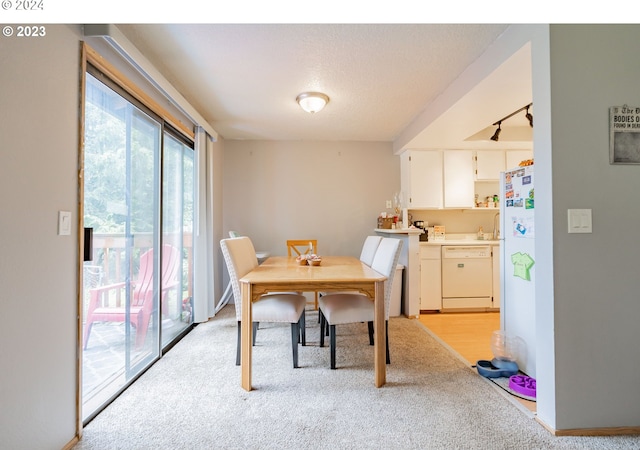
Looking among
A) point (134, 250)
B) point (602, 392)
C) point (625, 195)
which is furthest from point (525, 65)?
point (134, 250)

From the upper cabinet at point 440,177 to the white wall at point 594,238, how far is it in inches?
96.7

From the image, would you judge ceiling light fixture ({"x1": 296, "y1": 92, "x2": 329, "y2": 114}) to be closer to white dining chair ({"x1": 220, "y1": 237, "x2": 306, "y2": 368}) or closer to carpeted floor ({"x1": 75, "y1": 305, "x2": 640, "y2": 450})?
white dining chair ({"x1": 220, "y1": 237, "x2": 306, "y2": 368})

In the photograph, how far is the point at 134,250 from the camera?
215cm

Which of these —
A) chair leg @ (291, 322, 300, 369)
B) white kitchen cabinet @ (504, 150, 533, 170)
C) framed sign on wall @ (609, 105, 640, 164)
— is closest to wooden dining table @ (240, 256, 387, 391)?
chair leg @ (291, 322, 300, 369)

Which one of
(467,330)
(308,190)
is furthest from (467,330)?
(308,190)

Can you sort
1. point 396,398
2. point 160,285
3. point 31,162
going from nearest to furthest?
point 31,162 < point 396,398 < point 160,285

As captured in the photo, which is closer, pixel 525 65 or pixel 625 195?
pixel 625 195

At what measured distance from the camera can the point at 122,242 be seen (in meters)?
2.01

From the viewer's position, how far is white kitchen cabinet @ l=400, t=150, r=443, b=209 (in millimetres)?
3969

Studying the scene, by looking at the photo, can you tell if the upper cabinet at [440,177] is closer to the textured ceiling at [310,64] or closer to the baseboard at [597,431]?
the textured ceiling at [310,64]

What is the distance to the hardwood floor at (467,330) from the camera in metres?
2.50

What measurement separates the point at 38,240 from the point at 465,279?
12.9ft

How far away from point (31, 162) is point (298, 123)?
2.70 metres
